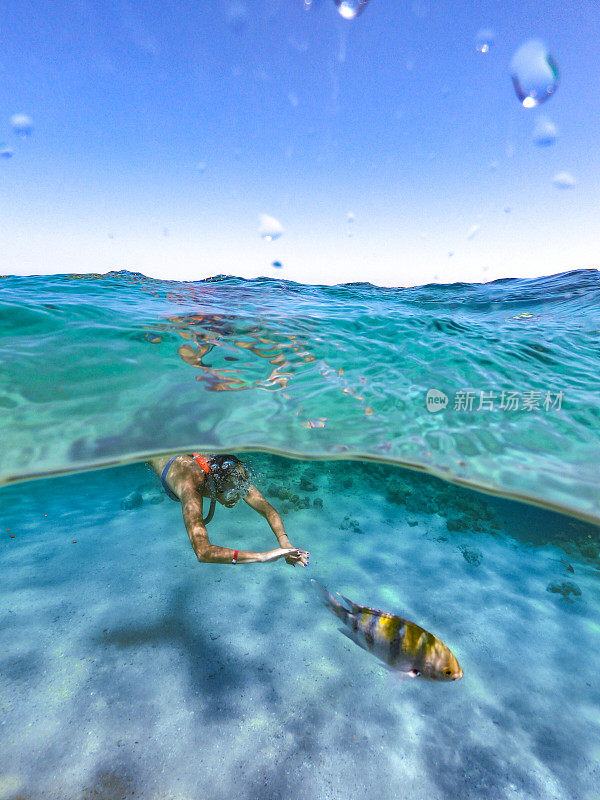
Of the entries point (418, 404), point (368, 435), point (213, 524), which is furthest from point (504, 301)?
point (213, 524)

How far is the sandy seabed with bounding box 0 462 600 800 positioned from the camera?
8.91 feet

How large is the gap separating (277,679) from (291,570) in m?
1.98

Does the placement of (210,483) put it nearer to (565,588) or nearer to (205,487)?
(205,487)

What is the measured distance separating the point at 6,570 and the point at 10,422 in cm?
280

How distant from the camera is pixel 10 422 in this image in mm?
4582

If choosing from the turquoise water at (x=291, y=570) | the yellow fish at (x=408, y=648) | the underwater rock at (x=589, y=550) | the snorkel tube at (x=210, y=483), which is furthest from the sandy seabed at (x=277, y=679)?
the snorkel tube at (x=210, y=483)

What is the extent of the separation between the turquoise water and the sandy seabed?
0.9 inches

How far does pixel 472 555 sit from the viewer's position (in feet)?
21.5

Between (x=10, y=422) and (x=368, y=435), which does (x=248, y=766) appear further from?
(x=10, y=422)

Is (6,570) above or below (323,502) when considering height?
above

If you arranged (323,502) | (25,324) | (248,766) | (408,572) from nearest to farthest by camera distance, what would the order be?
(248,766)
(408,572)
(25,324)
(323,502)

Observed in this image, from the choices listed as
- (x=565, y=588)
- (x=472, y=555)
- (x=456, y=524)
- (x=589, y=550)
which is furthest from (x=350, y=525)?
(x=589, y=550)

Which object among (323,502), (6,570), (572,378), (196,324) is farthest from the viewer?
(323,502)

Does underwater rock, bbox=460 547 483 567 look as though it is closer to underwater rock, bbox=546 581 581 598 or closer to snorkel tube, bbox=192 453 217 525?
underwater rock, bbox=546 581 581 598
